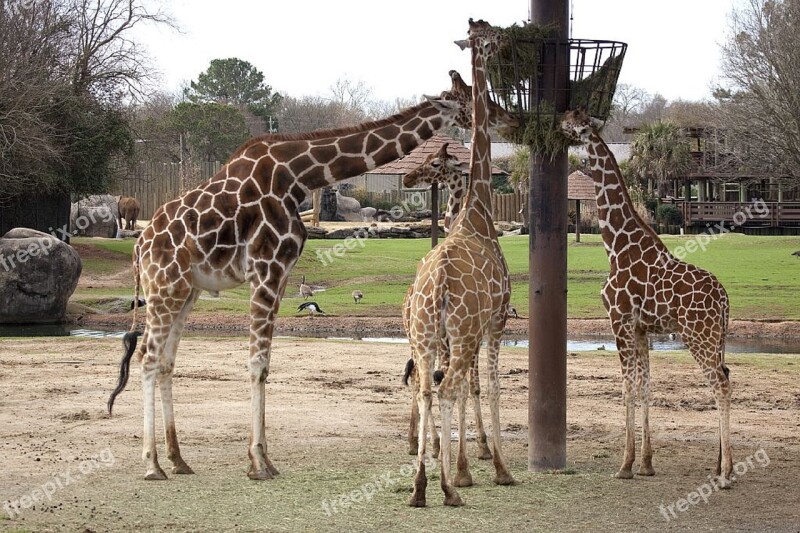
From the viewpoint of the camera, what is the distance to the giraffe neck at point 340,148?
998 centimetres

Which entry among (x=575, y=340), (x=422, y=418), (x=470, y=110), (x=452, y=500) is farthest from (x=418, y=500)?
(x=575, y=340)

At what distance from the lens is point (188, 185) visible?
44.8 meters

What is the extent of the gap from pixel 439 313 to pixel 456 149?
19970mm

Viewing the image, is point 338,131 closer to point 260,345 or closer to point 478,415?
point 260,345

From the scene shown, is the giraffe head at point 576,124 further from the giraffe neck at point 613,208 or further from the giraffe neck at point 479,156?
the giraffe neck at point 479,156

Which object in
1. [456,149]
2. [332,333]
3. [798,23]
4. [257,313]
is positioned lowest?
[332,333]

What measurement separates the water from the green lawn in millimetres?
2577

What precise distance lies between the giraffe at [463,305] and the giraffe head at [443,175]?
4.61 feet

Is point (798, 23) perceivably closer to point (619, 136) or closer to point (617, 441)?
point (617, 441)

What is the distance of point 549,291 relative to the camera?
9.76 meters

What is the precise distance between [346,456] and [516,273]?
947 inches

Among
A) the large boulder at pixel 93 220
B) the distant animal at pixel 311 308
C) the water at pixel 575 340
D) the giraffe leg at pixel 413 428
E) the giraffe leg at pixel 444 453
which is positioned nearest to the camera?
the giraffe leg at pixel 444 453

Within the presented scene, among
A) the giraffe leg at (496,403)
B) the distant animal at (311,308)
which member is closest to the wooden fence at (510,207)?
A: the distant animal at (311,308)

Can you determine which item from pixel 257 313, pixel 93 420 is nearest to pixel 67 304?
pixel 93 420
